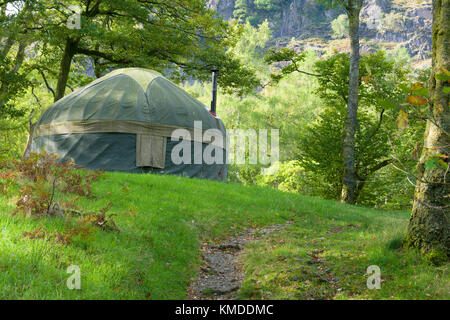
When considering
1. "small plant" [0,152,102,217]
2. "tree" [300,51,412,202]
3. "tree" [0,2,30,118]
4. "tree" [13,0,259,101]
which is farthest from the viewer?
"tree" [13,0,259,101]

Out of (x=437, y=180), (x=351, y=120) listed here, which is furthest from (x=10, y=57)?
(x=437, y=180)

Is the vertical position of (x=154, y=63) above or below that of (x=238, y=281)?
above

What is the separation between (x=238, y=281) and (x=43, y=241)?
2.42m

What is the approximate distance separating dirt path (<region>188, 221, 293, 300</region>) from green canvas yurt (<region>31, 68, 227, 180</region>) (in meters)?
6.39

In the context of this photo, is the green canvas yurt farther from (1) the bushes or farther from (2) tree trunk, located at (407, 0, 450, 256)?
(2) tree trunk, located at (407, 0, 450, 256)

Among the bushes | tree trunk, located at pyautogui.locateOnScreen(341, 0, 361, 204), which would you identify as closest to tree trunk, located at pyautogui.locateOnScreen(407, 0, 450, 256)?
the bushes

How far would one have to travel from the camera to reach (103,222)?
195 inches

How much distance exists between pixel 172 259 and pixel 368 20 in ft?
418

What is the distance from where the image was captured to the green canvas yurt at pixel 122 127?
12.3 metres

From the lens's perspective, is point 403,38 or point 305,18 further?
point 305,18

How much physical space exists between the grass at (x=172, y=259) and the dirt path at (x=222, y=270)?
0.49 ft

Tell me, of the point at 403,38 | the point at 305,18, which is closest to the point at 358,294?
the point at 403,38

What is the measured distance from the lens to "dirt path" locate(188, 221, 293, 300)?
4.40 metres

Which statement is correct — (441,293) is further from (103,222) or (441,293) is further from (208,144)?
(208,144)
